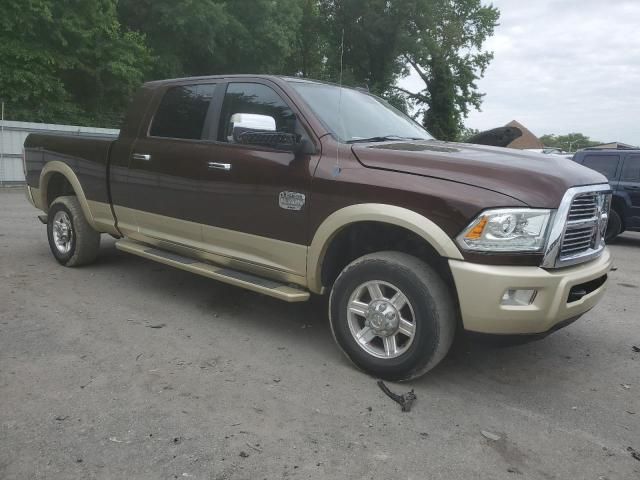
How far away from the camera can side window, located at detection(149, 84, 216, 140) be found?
15.5 feet

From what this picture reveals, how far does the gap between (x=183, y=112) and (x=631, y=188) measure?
8578 millimetres

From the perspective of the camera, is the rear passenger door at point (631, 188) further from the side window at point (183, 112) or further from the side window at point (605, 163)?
the side window at point (183, 112)

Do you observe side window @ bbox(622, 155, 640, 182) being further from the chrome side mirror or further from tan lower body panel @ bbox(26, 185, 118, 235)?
tan lower body panel @ bbox(26, 185, 118, 235)

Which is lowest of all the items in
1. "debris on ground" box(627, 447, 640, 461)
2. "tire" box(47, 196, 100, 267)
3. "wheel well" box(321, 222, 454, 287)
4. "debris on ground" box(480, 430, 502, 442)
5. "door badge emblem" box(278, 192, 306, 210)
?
"debris on ground" box(480, 430, 502, 442)

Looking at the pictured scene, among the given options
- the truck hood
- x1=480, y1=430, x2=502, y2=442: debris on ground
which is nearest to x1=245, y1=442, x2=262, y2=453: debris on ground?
x1=480, y1=430, x2=502, y2=442: debris on ground

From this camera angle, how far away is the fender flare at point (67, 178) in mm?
5758

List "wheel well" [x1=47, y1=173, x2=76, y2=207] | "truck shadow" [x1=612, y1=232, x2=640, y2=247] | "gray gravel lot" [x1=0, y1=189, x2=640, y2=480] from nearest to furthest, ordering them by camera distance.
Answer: "gray gravel lot" [x1=0, y1=189, x2=640, y2=480] < "wheel well" [x1=47, y1=173, x2=76, y2=207] < "truck shadow" [x1=612, y1=232, x2=640, y2=247]

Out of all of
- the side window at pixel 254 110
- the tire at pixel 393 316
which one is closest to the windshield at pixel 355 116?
the side window at pixel 254 110

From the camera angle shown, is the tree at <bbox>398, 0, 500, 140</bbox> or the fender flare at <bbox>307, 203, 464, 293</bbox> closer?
the fender flare at <bbox>307, 203, 464, 293</bbox>

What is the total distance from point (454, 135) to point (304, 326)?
125 ft

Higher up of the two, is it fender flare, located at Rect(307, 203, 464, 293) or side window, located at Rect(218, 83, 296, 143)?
side window, located at Rect(218, 83, 296, 143)

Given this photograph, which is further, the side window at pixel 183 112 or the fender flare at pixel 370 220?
the side window at pixel 183 112

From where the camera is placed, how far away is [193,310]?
4.88 m

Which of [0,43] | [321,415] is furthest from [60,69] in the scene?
[321,415]
